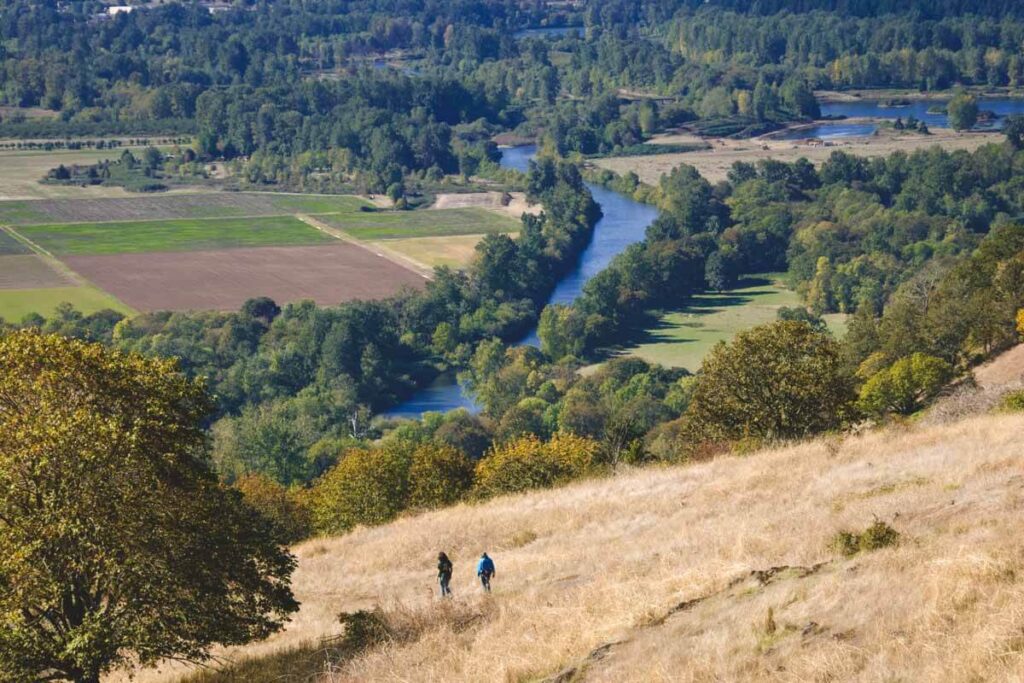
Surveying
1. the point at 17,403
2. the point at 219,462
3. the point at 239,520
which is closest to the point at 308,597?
the point at 239,520

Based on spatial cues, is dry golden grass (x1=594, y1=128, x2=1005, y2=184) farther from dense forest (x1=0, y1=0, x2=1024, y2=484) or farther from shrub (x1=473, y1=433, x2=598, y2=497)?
shrub (x1=473, y1=433, x2=598, y2=497)

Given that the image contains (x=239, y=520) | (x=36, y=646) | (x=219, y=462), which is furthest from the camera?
(x=219, y=462)

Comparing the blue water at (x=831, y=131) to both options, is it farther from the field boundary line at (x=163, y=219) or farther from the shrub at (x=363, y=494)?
the shrub at (x=363, y=494)

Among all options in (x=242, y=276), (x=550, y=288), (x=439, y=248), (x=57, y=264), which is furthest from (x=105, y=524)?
(x=439, y=248)

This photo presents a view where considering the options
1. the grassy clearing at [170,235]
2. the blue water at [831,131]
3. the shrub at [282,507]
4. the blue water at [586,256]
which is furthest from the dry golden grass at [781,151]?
the shrub at [282,507]

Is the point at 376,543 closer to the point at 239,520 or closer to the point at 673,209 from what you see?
the point at 239,520

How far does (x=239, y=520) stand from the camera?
21734mm

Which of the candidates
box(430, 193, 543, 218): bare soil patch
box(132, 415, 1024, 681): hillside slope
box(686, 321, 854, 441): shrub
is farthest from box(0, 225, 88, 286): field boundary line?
box(132, 415, 1024, 681): hillside slope

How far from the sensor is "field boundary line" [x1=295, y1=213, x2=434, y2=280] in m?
116

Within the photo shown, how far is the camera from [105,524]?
63.7ft

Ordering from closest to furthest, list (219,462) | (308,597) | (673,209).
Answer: (308,597)
(219,462)
(673,209)

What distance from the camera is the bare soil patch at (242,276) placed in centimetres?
10838

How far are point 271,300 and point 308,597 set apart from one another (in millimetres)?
78095

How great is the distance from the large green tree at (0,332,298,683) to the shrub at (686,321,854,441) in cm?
1989
